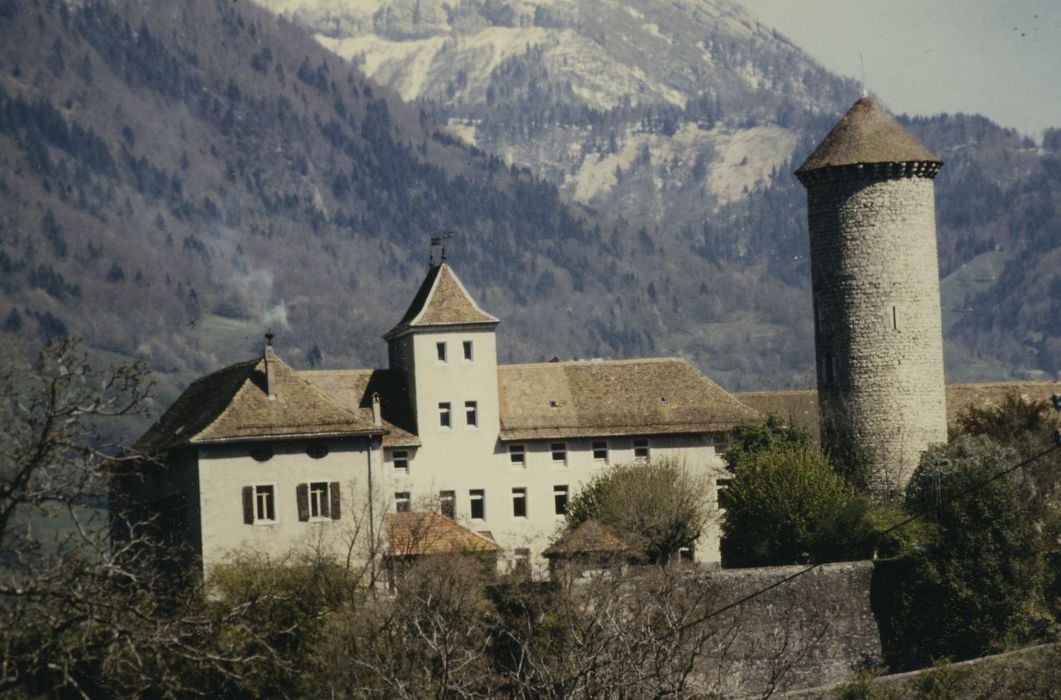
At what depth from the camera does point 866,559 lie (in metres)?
68.4

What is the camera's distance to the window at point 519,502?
8012cm

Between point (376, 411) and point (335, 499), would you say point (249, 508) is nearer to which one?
point (335, 499)

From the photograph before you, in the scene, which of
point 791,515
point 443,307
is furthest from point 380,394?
point 791,515

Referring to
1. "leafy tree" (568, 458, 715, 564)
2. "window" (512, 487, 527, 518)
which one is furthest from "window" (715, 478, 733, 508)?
"window" (512, 487, 527, 518)

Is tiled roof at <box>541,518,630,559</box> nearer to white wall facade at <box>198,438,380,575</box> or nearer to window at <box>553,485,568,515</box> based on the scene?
white wall facade at <box>198,438,380,575</box>

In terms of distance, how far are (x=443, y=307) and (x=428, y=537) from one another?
1563 cm

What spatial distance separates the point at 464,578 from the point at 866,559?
48.0 ft

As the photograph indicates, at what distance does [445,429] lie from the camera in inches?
3120

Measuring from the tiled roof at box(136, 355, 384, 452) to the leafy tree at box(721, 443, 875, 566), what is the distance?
1209 centimetres

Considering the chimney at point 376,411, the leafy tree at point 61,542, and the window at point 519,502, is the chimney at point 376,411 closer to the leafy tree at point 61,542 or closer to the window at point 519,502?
the window at point 519,502

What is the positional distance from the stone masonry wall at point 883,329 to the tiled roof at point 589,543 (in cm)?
1412

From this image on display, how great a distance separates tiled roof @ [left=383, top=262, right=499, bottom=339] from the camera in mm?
79812

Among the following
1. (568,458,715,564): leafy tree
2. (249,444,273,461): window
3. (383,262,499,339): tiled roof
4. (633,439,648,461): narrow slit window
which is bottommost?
(568,458,715,564): leafy tree

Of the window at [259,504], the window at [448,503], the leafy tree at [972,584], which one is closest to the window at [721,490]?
the window at [448,503]
